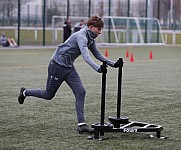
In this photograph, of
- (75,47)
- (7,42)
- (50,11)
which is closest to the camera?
(75,47)

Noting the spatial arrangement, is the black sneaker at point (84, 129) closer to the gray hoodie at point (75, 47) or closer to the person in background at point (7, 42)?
the gray hoodie at point (75, 47)

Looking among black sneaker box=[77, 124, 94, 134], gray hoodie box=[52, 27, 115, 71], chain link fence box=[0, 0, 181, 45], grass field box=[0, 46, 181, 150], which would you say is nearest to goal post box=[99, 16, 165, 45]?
chain link fence box=[0, 0, 181, 45]

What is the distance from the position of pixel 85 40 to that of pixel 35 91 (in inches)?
54.0

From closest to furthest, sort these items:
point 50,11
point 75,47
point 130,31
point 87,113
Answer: point 75,47 < point 87,113 < point 50,11 < point 130,31

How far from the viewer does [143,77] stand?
18078mm

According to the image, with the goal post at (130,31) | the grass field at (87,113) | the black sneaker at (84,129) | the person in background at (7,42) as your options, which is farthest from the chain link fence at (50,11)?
the black sneaker at (84,129)

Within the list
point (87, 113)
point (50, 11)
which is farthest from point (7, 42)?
point (87, 113)

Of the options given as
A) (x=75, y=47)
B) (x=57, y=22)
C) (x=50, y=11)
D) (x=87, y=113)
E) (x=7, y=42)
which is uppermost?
(x=50, y=11)

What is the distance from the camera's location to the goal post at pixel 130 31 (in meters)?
42.9

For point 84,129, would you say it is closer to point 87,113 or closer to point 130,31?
point 87,113

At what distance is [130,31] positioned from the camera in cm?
4372

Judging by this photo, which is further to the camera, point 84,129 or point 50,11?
point 50,11

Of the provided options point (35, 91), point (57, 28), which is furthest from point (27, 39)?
point (35, 91)

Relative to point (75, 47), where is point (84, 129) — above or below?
→ below
